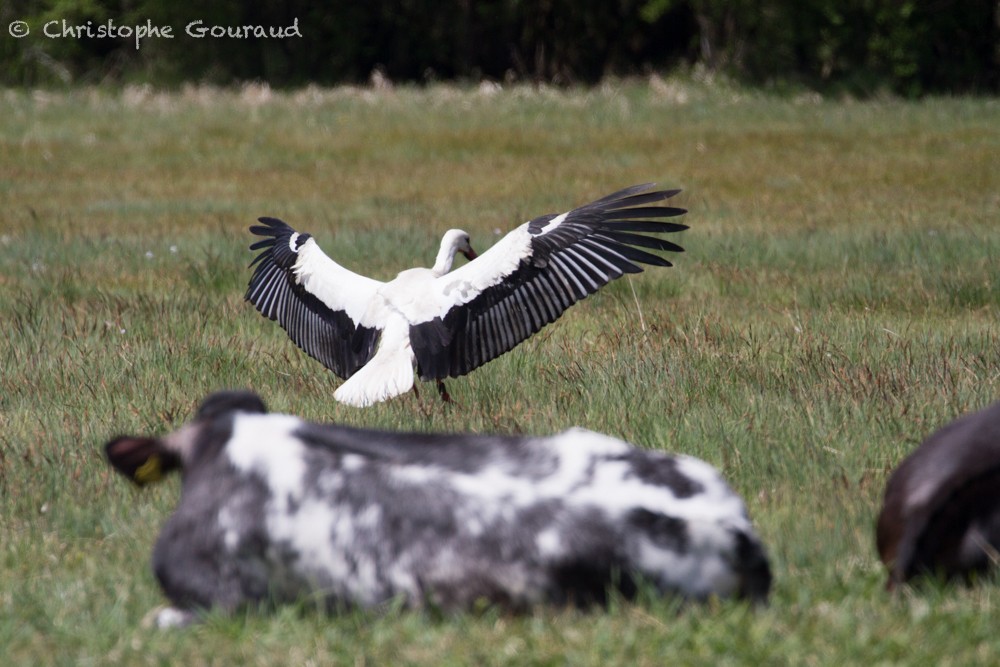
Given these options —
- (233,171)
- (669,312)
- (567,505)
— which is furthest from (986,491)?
(233,171)

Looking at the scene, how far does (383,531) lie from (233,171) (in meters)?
14.7

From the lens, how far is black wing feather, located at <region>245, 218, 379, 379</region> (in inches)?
242

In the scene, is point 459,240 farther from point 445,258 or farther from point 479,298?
point 479,298

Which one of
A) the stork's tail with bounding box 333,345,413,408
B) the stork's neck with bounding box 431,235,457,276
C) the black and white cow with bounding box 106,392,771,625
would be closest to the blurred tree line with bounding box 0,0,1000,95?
the stork's neck with bounding box 431,235,457,276

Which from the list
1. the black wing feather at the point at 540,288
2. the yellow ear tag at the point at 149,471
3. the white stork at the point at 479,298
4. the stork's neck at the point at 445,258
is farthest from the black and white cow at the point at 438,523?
the stork's neck at the point at 445,258

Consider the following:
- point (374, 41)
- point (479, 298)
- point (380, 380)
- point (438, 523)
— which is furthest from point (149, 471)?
point (374, 41)

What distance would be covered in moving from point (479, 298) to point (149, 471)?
2862 millimetres

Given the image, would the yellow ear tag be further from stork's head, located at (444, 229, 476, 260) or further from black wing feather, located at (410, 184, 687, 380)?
stork's head, located at (444, 229, 476, 260)

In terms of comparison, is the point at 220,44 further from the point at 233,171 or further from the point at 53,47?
the point at 233,171

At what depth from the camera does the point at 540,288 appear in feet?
19.5

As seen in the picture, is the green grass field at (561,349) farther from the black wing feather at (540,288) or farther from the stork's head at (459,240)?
the stork's head at (459,240)

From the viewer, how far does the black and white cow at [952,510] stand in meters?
3.11

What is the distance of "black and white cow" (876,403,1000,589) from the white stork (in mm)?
2523

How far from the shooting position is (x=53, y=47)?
1593 inches
